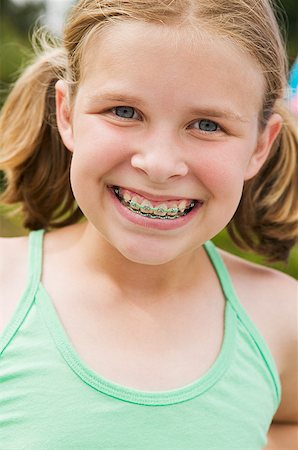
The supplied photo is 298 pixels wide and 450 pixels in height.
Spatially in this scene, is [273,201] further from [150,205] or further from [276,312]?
[150,205]

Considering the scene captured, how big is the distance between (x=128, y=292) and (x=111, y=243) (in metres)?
0.21

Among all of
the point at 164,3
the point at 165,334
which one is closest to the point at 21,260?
the point at 165,334

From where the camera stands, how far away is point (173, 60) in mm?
1897

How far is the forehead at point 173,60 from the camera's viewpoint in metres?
1.90

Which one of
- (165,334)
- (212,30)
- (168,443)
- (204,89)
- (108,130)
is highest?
(212,30)

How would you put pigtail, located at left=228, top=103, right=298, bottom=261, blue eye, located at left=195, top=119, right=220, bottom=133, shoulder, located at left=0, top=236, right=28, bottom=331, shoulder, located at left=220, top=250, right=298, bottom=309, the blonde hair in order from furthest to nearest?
pigtail, located at left=228, top=103, right=298, bottom=261 < shoulder, located at left=220, top=250, right=298, bottom=309 < the blonde hair < shoulder, located at left=0, top=236, right=28, bottom=331 < blue eye, located at left=195, top=119, right=220, bottom=133

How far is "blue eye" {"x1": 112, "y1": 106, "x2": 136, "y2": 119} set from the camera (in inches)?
78.8

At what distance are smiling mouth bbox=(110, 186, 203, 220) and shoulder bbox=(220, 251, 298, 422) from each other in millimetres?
497

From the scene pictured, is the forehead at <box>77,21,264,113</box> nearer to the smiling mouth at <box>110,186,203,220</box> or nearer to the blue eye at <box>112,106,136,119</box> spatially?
the blue eye at <box>112,106,136,119</box>

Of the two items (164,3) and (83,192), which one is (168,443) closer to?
(83,192)

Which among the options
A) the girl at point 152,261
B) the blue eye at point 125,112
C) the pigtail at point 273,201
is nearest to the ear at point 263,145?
the girl at point 152,261

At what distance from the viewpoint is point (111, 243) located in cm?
216

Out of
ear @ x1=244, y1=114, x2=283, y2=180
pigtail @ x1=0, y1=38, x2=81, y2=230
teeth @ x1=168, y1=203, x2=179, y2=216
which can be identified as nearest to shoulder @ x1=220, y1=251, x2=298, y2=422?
ear @ x1=244, y1=114, x2=283, y2=180

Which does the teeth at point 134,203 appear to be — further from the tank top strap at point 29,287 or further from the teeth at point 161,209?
the tank top strap at point 29,287
